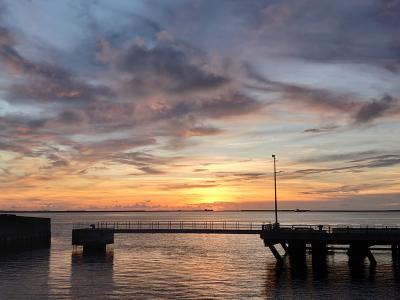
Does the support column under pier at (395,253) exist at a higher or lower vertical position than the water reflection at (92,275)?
higher

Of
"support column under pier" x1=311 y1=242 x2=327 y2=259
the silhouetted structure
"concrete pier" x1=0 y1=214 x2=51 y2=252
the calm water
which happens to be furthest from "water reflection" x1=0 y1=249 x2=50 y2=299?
"support column under pier" x1=311 y1=242 x2=327 y2=259

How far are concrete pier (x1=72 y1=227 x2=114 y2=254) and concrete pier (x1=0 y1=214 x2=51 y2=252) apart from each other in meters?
11.0

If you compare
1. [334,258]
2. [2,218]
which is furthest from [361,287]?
[2,218]

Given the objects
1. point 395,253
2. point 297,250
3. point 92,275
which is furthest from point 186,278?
point 395,253

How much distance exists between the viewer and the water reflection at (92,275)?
151ft

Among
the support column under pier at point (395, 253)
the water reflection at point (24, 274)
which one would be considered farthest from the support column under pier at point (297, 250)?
the water reflection at point (24, 274)

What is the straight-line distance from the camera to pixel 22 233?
85250 mm

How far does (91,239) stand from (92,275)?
81.6 feet

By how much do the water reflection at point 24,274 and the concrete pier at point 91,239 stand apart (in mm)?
5465

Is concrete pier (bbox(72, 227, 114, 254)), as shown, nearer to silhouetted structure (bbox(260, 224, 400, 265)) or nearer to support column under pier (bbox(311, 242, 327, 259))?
silhouetted structure (bbox(260, 224, 400, 265))

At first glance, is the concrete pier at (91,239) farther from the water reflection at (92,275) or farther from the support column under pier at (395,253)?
the support column under pier at (395,253)

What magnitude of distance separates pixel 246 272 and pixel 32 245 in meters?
46.8

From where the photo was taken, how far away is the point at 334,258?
71125mm

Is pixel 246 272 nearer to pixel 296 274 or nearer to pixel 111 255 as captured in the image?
pixel 296 274
